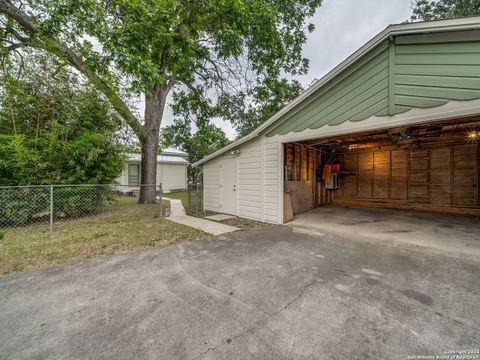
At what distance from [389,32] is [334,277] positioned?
454 cm

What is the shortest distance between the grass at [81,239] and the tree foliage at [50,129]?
5.01ft

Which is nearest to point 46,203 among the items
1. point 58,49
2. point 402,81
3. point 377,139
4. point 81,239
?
point 81,239

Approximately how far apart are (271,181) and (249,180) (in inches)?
36.1

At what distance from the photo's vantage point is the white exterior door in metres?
7.07

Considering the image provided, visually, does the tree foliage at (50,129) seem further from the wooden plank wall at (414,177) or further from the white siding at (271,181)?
the wooden plank wall at (414,177)

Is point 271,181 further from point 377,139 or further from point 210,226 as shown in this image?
point 377,139

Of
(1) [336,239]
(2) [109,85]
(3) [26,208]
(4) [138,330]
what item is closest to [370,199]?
(1) [336,239]

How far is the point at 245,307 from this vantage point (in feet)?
6.70

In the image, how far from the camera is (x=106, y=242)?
4.09 metres

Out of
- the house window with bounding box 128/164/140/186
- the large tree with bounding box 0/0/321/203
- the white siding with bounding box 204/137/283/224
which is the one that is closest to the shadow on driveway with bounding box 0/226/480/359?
the white siding with bounding box 204/137/283/224

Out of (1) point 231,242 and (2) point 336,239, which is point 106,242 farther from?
(2) point 336,239

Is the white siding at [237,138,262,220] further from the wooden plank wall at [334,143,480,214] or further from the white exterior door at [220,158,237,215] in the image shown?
the wooden plank wall at [334,143,480,214]

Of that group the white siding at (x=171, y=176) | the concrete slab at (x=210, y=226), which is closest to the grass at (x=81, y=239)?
the concrete slab at (x=210, y=226)

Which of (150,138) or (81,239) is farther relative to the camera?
(150,138)
